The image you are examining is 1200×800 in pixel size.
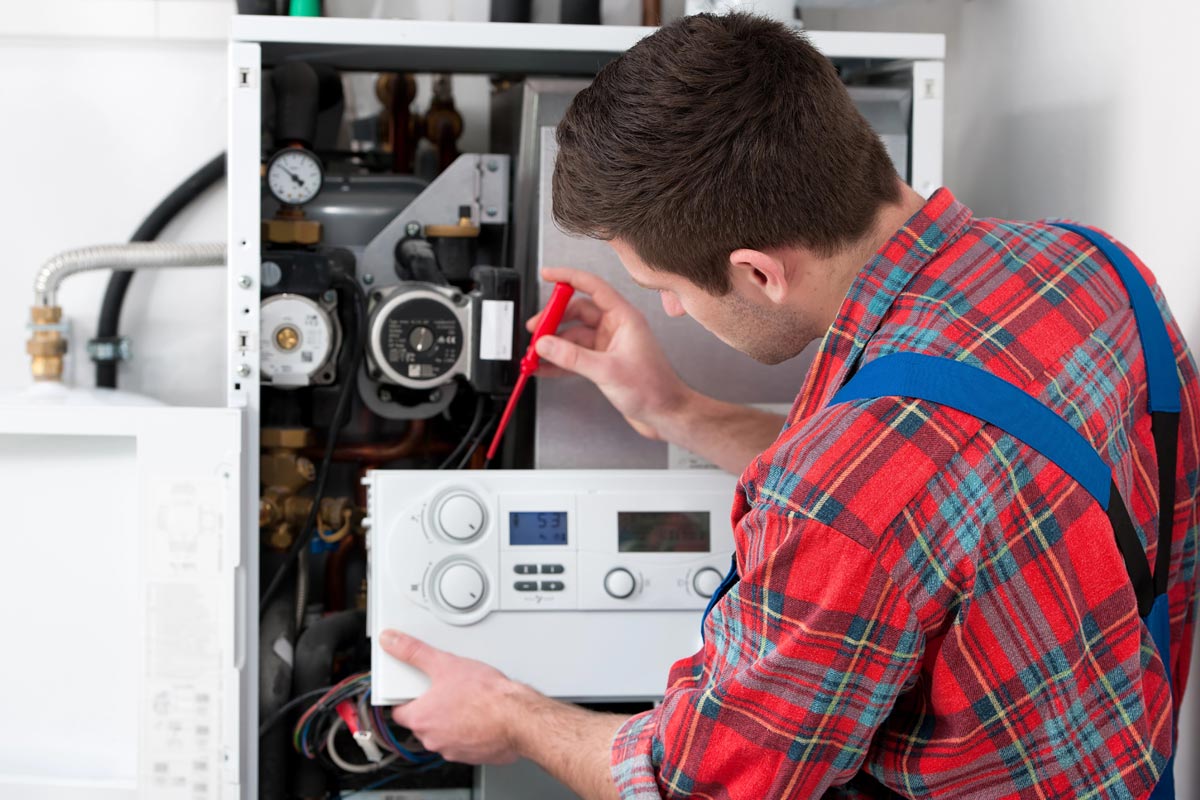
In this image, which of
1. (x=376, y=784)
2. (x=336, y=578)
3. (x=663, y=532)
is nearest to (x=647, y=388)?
(x=663, y=532)

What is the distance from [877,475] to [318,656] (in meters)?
0.85

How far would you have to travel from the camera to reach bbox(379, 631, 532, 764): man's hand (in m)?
1.09

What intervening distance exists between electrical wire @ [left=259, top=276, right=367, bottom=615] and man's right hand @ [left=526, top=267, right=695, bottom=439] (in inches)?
8.3

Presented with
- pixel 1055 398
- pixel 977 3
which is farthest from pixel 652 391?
pixel 977 3

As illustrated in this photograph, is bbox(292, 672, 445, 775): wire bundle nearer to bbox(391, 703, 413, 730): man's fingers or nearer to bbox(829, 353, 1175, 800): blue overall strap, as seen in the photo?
bbox(391, 703, 413, 730): man's fingers

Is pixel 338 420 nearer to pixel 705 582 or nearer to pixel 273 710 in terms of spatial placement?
pixel 273 710

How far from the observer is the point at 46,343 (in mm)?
1441

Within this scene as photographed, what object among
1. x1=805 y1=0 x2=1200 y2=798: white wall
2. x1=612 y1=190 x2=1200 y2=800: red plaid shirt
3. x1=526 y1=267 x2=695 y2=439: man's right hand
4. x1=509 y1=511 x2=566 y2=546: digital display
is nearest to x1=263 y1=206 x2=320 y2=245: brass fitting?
x1=526 y1=267 x2=695 y2=439: man's right hand

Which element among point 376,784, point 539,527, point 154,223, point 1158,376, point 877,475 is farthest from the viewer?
point 154,223

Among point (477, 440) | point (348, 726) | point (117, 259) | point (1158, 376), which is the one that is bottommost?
point (348, 726)

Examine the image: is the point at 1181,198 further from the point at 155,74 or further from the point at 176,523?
the point at 155,74

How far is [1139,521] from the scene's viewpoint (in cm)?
83

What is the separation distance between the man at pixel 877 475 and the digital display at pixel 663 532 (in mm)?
305

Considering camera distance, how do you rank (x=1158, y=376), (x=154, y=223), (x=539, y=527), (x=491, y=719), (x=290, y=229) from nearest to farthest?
1. (x=1158, y=376)
2. (x=491, y=719)
3. (x=539, y=527)
4. (x=290, y=229)
5. (x=154, y=223)
